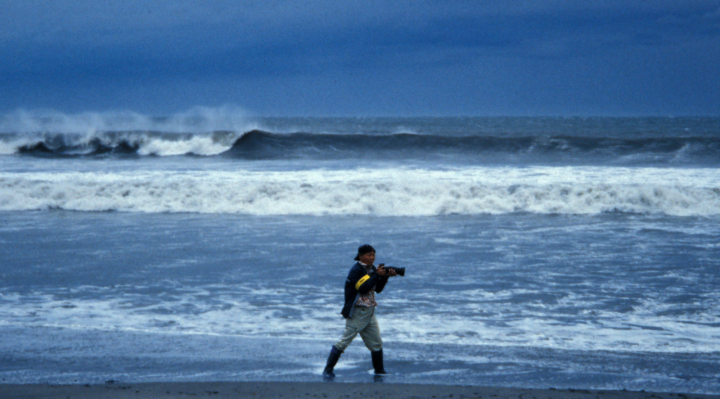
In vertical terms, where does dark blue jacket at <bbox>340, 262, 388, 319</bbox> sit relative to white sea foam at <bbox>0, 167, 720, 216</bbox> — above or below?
below

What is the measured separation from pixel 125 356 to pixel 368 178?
13.0 meters

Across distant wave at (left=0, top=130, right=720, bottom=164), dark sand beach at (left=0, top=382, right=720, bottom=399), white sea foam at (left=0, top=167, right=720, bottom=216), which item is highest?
distant wave at (left=0, top=130, right=720, bottom=164)

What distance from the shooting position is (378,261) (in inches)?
350

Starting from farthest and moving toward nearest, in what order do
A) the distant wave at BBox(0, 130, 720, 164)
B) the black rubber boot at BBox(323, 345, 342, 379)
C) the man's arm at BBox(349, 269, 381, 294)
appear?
1. the distant wave at BBox(0, 130, 720, 164)
2. the black rubber boot at BBox(323, 345, 342, 379)
3. the man's arm at BBox(349, 269, 381, 294)

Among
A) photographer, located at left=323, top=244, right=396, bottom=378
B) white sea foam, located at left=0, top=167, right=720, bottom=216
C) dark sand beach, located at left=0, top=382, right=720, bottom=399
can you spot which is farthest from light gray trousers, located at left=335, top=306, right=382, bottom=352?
white sea foam, located at left=0, top=167, right=720, bottom=216

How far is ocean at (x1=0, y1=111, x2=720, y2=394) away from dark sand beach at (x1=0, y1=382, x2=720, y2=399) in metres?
0.19

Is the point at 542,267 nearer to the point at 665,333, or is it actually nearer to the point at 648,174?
the point at 665,333

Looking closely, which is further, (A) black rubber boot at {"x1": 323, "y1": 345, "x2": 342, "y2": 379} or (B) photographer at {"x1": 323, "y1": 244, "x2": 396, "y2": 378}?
(A) black rubber boot at {"x1": 323, "y1": 345, "x2": 342, "y2": 379}

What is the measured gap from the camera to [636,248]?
Answer: 9641 mm

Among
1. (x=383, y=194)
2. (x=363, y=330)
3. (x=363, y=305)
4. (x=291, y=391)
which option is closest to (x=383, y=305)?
(x=363, y=330)

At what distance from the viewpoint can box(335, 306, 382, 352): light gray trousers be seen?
4.68 metres

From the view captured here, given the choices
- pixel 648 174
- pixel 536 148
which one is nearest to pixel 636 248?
pixel 648 174

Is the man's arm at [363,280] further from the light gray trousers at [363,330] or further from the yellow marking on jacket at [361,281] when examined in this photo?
the light gray trousers at [363,330]

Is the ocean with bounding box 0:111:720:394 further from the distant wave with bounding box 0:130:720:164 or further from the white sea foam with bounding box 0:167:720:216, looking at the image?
the distant wave with bounding box 0:130:720:164
